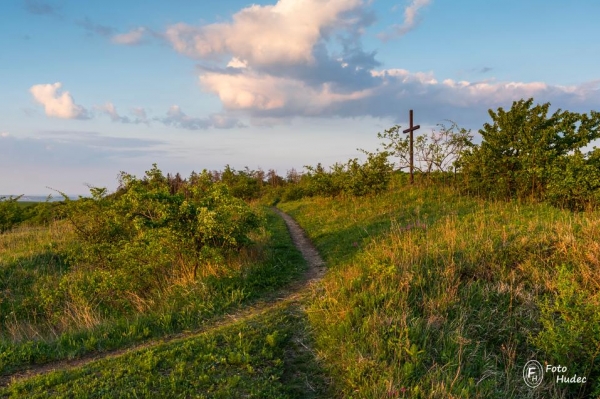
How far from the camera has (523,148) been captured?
50.3 ft

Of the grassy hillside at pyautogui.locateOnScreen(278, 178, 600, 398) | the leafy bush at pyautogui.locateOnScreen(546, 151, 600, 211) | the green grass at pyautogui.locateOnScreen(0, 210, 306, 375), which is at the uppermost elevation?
the leafy bush at pyautogui.locateOnScreen(546, 151, 600, 211)

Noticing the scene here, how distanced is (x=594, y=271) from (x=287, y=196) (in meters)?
30.2

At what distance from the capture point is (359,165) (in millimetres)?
22750

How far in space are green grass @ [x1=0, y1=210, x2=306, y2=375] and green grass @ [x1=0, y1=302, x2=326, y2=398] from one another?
1.04 meters

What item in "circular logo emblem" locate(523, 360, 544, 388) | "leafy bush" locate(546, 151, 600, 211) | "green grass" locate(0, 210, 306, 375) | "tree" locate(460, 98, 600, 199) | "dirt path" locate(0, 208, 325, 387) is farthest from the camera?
"tree" locate(460, 98, 600, 199)

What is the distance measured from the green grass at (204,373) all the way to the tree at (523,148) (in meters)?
12.9

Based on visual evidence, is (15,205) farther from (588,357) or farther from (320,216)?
(588,357)

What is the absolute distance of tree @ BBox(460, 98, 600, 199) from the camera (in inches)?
571

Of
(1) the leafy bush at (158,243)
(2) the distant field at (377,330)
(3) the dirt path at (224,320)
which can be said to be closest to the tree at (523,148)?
(2) the distant field at (377,330)

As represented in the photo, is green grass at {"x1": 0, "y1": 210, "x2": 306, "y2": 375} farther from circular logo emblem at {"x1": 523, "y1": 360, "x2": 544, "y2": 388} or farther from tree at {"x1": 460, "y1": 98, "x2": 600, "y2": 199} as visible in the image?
tree at {"x1": 460, "y1": 98, "x2": 600, "y2": 199}

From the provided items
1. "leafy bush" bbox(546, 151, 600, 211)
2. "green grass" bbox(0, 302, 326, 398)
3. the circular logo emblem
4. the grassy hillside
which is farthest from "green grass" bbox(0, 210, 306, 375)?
"leafy bush" bbox(546, 151, 600, 211)

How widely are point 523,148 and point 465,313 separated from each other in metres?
12.2

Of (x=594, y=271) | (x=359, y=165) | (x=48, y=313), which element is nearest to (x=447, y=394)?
(x=594, y=271)

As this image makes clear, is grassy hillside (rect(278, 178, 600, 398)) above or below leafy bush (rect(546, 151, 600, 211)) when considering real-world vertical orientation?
below
